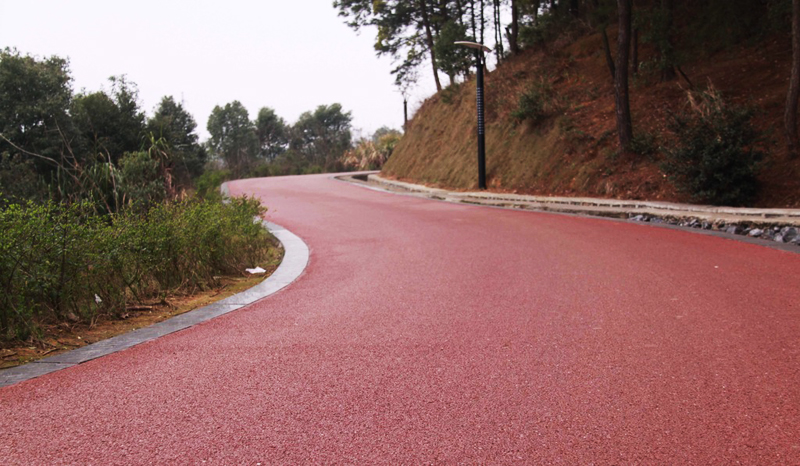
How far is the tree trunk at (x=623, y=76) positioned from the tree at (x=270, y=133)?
191 feet

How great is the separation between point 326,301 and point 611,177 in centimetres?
1111

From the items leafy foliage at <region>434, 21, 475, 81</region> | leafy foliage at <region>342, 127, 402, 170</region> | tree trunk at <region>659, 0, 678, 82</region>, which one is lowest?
leafy foliage at <region>342, 127, 402, 170</region>

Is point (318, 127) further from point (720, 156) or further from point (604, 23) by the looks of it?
point (720, 156)

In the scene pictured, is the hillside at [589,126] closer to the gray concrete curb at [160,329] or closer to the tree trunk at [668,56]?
the tree trunk at [668,56]

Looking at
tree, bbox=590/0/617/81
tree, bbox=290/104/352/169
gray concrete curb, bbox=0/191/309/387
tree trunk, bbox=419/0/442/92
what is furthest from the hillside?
tree, bbox=290/104/352/169

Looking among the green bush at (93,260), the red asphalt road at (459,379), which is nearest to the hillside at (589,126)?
the red asphalt road at (459,379)

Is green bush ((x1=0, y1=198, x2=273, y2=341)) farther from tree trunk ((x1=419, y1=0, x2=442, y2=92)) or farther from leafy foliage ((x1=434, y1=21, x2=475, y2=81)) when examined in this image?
tree trunk ((x1=419, y1=0, x2=442, y2=92))

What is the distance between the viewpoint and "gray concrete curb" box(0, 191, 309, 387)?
3981mm

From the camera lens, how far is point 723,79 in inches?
624

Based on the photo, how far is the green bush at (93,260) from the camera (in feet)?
15.2

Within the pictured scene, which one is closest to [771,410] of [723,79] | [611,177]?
[611,177]

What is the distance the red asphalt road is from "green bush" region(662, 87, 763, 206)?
408 centimetres

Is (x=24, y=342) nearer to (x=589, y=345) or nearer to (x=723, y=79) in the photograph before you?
→ (x=589, y=345)

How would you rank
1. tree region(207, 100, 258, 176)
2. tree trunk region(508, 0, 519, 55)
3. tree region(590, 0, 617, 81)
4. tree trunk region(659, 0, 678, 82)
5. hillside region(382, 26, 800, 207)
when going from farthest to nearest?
tree region(207, 100, 258, 176), tree trunk region(508, 0, 519, 55), tree region(590, 0, 617, 81), tree trunk region(659, 0, 678, 82), hillside region(382, 26, 800, 207)
